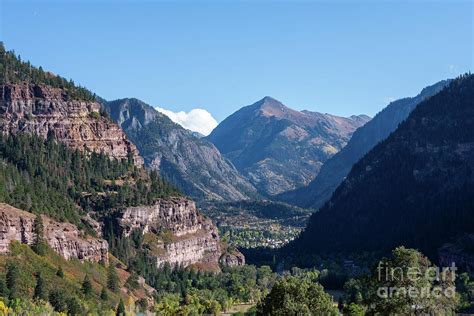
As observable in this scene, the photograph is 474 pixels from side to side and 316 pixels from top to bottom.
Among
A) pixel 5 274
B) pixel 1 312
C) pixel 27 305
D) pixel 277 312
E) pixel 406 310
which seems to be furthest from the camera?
pixel 5 274

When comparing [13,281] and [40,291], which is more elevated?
[13,281]

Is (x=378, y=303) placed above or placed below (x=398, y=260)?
below

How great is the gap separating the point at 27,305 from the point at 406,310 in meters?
127

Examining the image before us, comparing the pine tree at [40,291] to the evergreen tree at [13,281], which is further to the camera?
the pine tree at [40,291]

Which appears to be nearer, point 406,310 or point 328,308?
point 406,310

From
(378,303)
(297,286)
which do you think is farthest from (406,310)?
(297,286)

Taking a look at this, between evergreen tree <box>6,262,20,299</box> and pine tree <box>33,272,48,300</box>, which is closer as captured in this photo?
evergreen tree <box>6,262,20,299</box>

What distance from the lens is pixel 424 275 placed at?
89.8 metres

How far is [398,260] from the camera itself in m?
90.2

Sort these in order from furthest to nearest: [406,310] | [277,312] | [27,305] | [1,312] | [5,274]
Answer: [5,274] → [27,305] → [1,312] → [277,312] → [406,310]

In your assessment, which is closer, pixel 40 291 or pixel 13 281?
pixel 13 281

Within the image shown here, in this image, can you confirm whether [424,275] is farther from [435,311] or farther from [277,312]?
[277,312]

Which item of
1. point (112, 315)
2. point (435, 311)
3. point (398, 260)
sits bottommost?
point (112, 315)

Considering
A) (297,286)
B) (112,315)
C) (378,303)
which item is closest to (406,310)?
(378,303)
